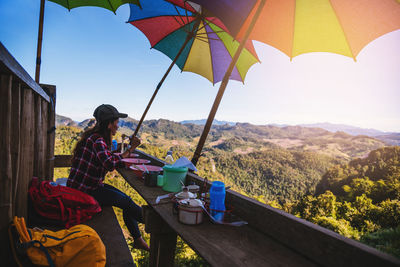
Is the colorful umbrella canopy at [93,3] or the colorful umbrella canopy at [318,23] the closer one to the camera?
the colorful umbrella canopy at [318,23]

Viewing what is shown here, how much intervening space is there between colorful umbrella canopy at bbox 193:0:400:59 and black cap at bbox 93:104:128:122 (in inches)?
66.0

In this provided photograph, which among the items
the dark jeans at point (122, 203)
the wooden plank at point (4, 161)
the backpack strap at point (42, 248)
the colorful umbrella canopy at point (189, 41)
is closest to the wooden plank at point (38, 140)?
the dark jeans at point (122, 203)

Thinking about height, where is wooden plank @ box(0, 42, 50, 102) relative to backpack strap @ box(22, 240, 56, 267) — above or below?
above

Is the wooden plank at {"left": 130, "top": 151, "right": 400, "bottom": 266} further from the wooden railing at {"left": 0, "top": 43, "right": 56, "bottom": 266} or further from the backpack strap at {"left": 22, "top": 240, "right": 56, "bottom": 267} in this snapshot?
the wooden railing at {"left": 0, "top": 43, "right": 56, "bottom": 266}

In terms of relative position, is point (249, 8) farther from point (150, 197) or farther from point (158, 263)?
point (158, 263)

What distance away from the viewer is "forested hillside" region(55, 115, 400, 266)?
8077 millimetres

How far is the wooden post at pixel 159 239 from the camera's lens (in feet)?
6.38

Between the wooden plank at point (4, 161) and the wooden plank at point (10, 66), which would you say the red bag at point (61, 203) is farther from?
the wooden plank at point (10, 66)

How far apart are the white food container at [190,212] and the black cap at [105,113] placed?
168cm

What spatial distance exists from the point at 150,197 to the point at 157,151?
2938cm

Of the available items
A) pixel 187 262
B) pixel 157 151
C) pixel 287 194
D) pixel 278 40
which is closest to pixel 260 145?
pixel 287 194

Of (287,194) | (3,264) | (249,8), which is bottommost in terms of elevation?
(287,194)

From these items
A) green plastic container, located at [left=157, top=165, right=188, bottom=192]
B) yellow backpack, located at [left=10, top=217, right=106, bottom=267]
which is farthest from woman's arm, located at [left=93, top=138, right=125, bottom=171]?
yellow backpack, located at [left=10, top=217, right=106, bottom=267]

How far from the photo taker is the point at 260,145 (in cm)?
6788
